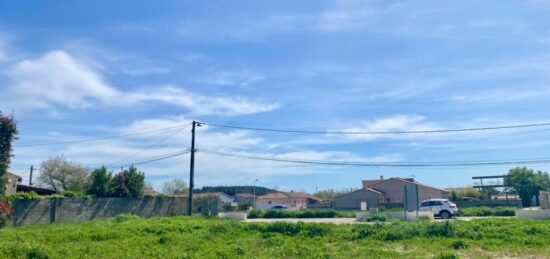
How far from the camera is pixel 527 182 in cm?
5866

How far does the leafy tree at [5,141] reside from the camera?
21188 mm

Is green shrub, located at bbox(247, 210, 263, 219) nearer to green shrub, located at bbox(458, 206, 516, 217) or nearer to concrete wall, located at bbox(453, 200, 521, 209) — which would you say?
green shrub, located at bbox(458, 206, 516, 217)

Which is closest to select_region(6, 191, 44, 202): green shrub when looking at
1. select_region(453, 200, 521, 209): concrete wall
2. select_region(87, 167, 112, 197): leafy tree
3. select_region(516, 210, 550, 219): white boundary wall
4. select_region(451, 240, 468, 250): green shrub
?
select_region(87, 167, 112, 197): leafy tree

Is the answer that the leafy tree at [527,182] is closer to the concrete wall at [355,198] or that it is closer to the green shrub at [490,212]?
the concrete wall at [355,198]

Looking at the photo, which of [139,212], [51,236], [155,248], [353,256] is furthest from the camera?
[139,212]

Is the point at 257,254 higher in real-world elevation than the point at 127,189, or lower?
lower

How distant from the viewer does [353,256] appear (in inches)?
548

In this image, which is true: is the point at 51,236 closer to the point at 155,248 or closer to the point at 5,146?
the point at 155,248

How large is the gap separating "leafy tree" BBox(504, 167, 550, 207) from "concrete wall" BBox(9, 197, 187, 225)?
144ft

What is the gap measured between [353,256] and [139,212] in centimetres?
2248

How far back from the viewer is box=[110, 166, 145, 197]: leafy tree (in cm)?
3456

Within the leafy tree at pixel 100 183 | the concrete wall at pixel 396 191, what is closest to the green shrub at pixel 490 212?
the concrete wall at pixel 396 191

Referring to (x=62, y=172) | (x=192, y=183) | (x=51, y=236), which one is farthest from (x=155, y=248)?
(x=62, y=172)

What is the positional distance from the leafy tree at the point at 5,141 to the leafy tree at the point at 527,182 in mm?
55452
